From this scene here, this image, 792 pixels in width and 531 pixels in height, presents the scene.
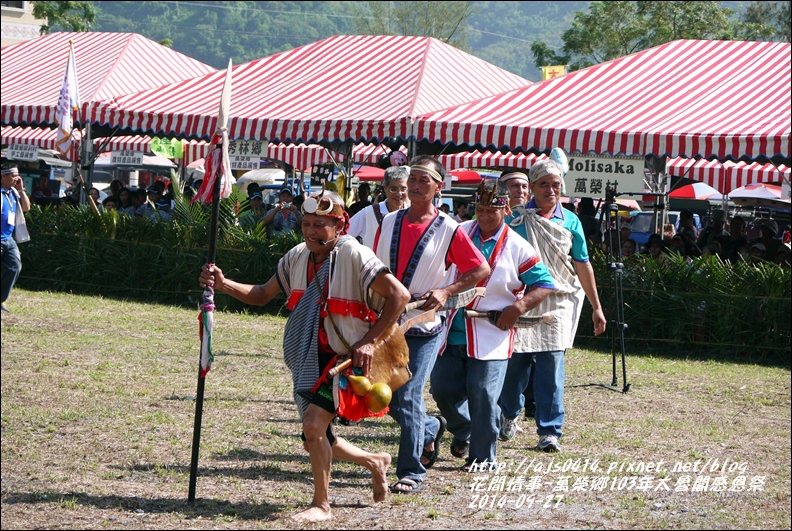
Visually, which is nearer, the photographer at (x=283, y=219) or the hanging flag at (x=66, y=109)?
the photographer at (x=283, y=219)

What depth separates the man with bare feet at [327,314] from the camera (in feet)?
17.4

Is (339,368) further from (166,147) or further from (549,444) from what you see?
(166,147)

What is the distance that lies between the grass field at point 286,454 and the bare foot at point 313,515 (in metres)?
0.06

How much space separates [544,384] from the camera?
7.54 meters

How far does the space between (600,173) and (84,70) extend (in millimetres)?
10463

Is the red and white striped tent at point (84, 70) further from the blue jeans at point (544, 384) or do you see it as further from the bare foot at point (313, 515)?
the bare foot at point (313, 515)

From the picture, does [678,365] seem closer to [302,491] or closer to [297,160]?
[302,491]

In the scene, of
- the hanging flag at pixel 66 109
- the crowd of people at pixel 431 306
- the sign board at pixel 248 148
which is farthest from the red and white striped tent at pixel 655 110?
the crowd of people at pixel 431 306

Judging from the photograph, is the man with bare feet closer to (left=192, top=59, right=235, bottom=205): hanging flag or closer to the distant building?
(left=192, top=59, right=235, bottom=205): hanging flag

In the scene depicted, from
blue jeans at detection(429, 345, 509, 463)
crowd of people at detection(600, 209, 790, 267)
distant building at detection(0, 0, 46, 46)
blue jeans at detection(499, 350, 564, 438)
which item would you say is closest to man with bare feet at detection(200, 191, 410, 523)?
blue jeans at detection(429, 345, 509, 463)

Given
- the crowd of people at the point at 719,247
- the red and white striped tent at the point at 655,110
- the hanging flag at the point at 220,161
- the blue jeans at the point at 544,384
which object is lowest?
the blue jeans at the point at 544,384

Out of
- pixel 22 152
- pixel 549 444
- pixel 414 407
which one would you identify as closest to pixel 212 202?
pixel 414 407

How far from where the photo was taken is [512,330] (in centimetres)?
667

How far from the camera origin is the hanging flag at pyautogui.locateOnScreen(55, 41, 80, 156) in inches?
648
